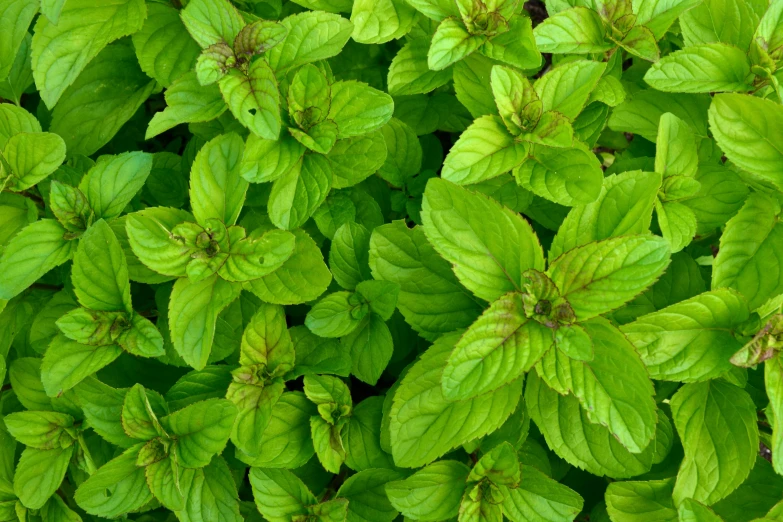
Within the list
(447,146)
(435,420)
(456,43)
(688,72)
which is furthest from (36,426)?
(688,72)

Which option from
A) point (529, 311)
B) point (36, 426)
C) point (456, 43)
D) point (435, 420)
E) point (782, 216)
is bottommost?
point (36, 426)

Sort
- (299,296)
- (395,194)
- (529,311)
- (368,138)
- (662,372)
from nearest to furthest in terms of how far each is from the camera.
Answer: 1. (529,311)
2. (662,372)
3. (299,296)
4. (368,138)
5. (395,194)

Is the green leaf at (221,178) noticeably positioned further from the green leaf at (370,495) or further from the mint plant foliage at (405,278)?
the green leaf at (370,495)

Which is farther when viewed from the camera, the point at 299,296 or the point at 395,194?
the point at 395,194

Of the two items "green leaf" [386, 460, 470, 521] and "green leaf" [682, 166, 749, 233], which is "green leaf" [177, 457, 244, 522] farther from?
"green leaf" [682, 166, 749, 233]

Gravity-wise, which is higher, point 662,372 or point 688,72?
point 688,72

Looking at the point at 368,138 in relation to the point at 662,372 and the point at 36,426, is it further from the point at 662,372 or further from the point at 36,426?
the point at 36,426

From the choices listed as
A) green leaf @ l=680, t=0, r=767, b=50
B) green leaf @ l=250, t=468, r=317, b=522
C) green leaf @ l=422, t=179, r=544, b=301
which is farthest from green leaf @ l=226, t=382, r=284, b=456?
green leaf @ l=680, t=0, r=767, b=50

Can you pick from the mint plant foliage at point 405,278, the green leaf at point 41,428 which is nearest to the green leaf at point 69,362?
the mint plant foliage at point 405,278

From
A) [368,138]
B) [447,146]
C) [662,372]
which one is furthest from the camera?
[447,146]
